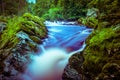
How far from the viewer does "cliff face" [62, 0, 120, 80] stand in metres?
5.10

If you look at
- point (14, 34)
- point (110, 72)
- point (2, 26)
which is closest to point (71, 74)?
point (110, 72)

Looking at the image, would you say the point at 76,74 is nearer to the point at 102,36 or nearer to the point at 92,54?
the point at 92,54

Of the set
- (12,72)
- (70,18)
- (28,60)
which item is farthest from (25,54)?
(70,18)

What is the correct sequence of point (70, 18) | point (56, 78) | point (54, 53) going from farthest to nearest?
point (70, 18) → point (54, 53) → point (56, 78)

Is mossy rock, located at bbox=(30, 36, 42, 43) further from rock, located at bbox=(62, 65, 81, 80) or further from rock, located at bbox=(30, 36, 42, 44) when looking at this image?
rock, located at bbox=(62, 65, 81, 80)

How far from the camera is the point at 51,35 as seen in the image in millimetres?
11055

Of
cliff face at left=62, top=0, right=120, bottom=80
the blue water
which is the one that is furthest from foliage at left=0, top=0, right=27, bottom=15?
cliff face at left=62, top=0, right=120, bottom=80

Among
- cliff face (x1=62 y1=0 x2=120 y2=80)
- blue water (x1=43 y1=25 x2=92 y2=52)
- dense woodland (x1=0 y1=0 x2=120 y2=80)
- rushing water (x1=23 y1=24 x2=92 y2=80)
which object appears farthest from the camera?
blue water (x1=43 y1=25 x2=92 y2=52)

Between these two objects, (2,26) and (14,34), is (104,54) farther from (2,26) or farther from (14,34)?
(2,26)

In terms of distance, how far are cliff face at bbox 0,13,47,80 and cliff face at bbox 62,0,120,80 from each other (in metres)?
2.09

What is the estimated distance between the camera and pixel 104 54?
5742 mm

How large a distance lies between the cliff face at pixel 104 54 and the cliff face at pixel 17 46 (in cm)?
209

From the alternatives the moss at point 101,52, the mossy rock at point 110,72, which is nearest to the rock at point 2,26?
the moss at point 101,52

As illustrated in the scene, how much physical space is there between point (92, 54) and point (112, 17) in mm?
1744
